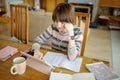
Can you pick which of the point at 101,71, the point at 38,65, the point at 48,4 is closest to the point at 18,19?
the point at 38,65

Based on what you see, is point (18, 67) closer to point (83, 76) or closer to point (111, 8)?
point (83, 76)

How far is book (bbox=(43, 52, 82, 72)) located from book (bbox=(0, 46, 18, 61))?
0.26m

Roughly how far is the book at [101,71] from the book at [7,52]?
591 millimetres

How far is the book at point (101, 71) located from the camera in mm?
922

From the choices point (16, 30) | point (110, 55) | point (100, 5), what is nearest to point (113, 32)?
point (100, 5)

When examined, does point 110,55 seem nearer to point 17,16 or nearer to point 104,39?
point 104,39

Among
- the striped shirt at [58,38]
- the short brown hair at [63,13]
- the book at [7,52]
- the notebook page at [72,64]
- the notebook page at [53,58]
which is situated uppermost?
the short brown hair at [63,13]

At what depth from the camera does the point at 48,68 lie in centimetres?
97

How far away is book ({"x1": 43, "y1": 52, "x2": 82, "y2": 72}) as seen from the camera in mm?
1026

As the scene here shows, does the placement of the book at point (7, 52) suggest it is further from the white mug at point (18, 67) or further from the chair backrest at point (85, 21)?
the chair backrest at point (85, 21)

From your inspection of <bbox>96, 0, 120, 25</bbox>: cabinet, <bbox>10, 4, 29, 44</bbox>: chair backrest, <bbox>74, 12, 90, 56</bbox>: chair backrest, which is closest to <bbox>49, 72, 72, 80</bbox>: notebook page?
<bbox>74, 12, 90, 56</bbox>: chair backrest

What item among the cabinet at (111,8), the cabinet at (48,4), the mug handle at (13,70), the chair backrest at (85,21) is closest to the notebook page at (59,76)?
the mug handle at (13,70)

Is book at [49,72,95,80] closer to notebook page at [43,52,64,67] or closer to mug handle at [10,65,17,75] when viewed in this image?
notebook page at [43,52,64,67]

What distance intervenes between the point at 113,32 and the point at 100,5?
922 millimetres
